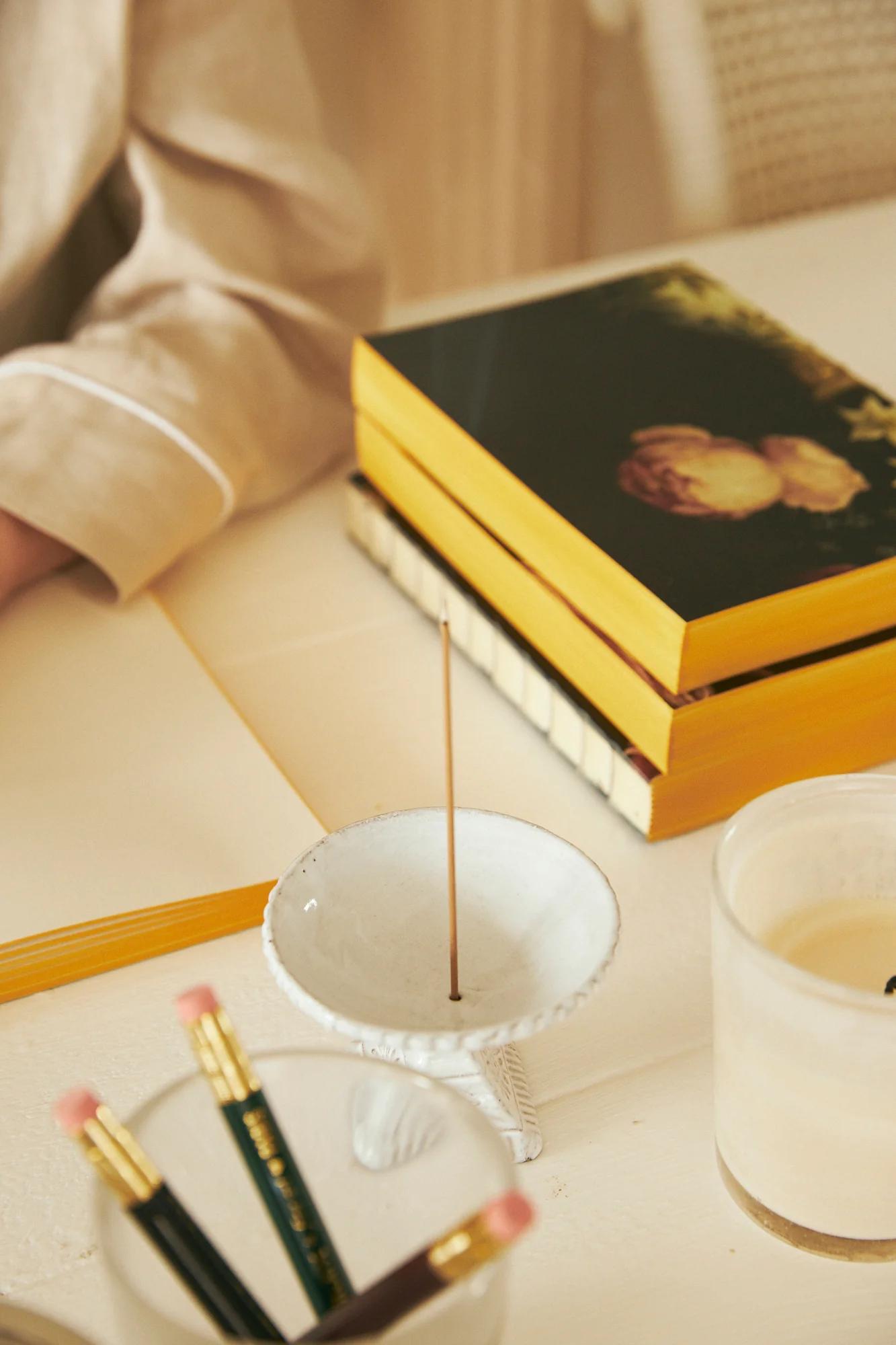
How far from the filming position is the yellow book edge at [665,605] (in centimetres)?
47

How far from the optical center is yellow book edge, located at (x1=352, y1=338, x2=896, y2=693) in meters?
0.47

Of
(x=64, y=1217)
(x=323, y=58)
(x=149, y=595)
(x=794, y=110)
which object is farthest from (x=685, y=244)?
(x=64, y=1217)

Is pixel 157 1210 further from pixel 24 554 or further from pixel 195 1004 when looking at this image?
pixel 24 554

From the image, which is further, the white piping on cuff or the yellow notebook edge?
the white piping on cuff

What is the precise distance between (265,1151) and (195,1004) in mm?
32

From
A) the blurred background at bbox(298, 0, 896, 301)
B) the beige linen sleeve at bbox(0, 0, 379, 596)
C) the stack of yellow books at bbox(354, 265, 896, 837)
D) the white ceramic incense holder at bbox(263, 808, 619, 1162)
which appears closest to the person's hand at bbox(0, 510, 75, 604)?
the beige linen sleeve at bbox(0, 0, 379, 596)

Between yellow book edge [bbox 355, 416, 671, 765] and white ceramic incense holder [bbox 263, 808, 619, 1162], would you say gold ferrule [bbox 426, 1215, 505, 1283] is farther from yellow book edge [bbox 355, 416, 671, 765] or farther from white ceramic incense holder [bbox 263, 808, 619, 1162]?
yellow book edge [bbox 355, 416, 671, 765]

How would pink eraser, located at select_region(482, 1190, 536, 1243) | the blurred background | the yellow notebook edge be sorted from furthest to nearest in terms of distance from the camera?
the blurred background → the yellow notebook edge → pink eraser, located at select_region(482, 1190, 536, 1243)

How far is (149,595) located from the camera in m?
0.64

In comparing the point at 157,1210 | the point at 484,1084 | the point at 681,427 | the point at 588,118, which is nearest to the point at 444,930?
the point at 484,1084

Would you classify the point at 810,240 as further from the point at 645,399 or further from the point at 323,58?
the point at 323,58

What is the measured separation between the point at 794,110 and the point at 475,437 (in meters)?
0.60

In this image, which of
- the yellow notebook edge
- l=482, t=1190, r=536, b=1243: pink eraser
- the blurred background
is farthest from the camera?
the blurred background

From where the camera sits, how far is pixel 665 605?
0.47m
